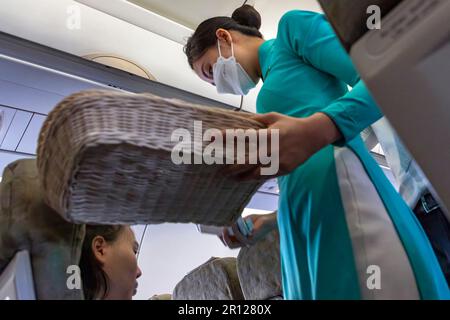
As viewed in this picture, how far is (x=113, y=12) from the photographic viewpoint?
216 centimetres

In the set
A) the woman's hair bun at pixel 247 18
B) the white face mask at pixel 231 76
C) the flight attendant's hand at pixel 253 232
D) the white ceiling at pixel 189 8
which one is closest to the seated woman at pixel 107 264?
the flight attendant's hand at pixel 253 232

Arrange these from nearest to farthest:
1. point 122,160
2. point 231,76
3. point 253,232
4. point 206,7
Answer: point 122,160, point 253,232, point 231,76, point 206,7

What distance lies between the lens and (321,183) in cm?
84

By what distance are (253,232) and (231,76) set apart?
20.6 inches

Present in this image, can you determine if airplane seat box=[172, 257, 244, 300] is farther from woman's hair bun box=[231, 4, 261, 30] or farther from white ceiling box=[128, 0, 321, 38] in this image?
white ceiling box=[128, 0, 321, 38]

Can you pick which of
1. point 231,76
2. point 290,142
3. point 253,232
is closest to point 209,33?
point 231,76

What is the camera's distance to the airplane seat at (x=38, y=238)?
64cm

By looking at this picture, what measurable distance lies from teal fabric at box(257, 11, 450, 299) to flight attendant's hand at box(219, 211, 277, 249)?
0.65 ft

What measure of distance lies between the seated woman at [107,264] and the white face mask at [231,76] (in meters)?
0.60

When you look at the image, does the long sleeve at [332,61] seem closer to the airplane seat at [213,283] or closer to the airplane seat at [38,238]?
the airplane seat at [38,238]

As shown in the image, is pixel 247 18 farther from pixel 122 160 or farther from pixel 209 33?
pixel 122 160

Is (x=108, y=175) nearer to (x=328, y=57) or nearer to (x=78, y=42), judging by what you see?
(x=328, y=57)

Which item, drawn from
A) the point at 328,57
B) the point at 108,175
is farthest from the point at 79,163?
the point at 328,57

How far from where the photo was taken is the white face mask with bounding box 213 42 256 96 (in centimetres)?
133
